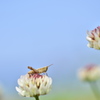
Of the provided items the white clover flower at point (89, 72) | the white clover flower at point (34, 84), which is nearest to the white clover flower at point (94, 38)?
the white clover flower at point (34, 84)

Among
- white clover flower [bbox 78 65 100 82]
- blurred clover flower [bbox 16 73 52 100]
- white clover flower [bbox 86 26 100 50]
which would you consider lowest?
blurred clover flower [bbox 16 73 52 100]

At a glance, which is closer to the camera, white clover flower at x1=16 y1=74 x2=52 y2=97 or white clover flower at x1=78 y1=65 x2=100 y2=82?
white clover flower at x1=16 y1=74 x2=52 y2=97

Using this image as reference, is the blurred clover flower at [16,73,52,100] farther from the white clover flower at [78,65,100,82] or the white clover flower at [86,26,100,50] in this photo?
the white clover flower at [78,65,100,82]

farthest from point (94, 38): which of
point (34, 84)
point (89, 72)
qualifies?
point (89, 72)

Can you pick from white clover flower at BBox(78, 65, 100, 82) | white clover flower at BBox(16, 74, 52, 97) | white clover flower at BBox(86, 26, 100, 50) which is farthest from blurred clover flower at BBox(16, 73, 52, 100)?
white clover flower at BBox(78, 65, 100, 82)

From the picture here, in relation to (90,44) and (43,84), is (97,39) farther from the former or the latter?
(43,84)

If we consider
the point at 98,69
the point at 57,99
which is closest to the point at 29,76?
the point at 98,69

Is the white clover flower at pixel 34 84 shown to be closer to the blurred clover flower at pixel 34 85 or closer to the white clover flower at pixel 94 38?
the blurred clover flower at pixel 34 85

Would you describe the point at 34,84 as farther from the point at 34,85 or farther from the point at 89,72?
the point at 89,72
